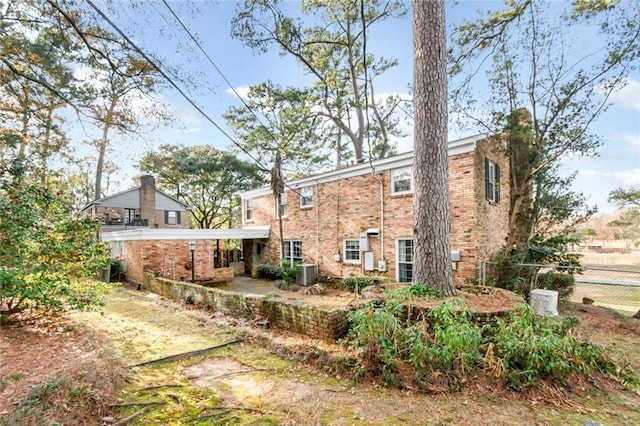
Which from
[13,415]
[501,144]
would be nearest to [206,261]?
[13,415]

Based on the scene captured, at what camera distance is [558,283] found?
31.0 ft

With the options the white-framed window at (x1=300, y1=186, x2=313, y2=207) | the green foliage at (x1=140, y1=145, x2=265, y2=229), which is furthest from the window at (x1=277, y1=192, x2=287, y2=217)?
the green foliage at (x1=140, y1=145, x2=265, y2=229)

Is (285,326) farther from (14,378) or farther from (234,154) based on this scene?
(234,154)

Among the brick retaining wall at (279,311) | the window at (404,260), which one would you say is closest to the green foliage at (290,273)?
the window at (404,260)

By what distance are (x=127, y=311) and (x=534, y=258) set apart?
41.6 feet

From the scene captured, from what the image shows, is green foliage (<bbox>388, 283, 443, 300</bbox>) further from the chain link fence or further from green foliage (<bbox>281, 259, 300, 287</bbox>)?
green foliage (<bbox>281, 259, 300, 287</bbox>)

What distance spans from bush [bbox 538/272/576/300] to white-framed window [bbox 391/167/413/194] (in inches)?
204

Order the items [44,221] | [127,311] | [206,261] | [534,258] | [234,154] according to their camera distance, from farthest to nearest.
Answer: [234,154] → [206,261] → [534,258] → [127,311] → [44,221]

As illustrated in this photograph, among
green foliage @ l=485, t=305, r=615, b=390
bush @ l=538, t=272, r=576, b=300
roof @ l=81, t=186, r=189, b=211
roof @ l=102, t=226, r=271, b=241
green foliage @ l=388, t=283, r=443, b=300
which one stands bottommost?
bush @ l=538, t=272, r=576, b=300

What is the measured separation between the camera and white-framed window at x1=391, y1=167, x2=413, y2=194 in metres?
10.6

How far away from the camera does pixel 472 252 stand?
8.87m

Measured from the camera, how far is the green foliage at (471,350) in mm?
3627

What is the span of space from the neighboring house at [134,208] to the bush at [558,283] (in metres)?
28.1

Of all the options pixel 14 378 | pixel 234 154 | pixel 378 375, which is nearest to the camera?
pixel 14 378
